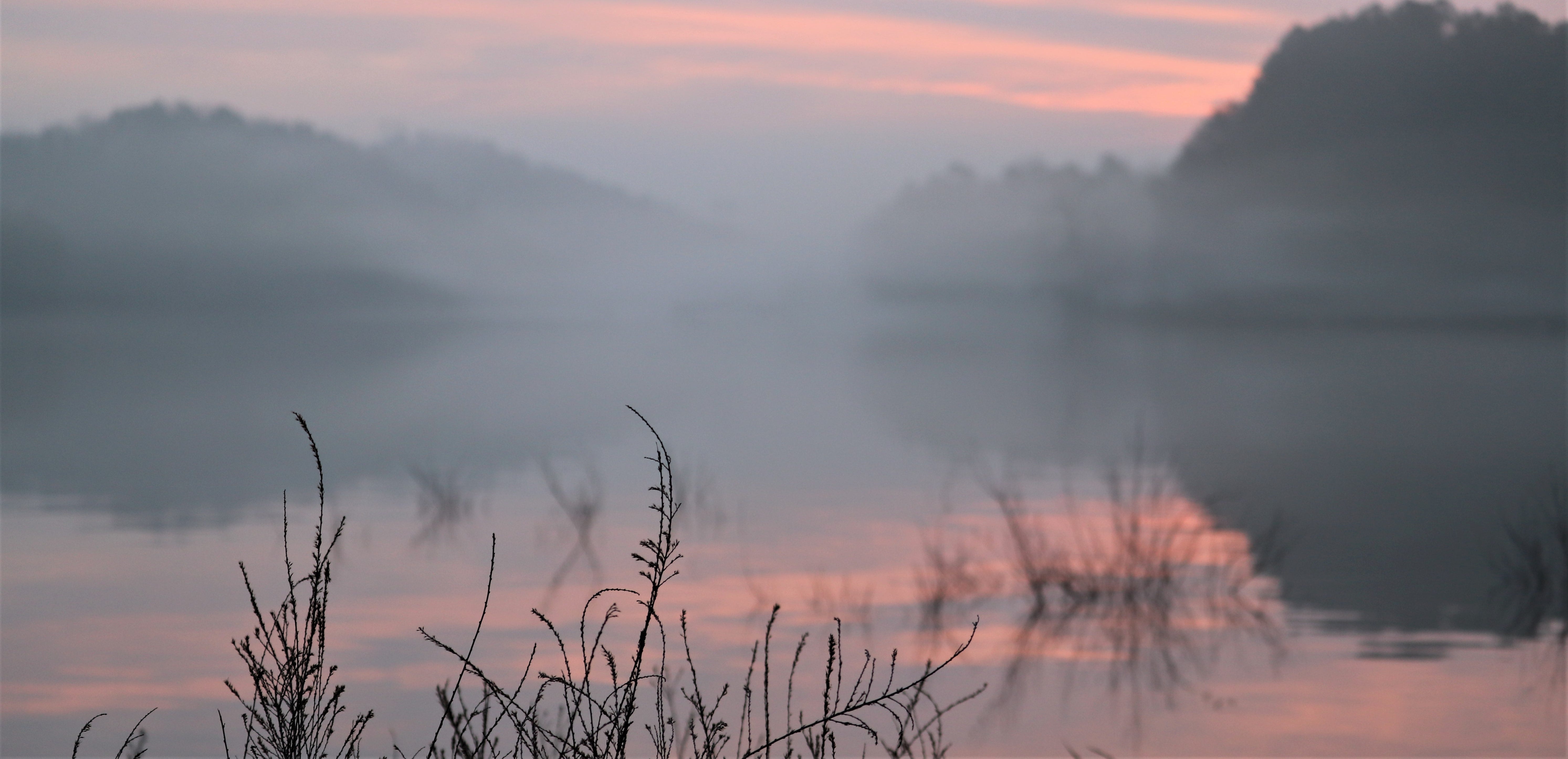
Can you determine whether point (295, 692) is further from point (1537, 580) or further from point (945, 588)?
point (1537, 580)

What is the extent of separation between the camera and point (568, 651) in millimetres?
11859

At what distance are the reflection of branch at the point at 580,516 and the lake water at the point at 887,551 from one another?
0.09 meters

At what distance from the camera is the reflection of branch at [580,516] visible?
17188mm

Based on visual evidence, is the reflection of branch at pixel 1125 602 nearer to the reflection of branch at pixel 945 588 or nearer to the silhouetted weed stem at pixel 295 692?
the reflection of branch at pixel 945 588

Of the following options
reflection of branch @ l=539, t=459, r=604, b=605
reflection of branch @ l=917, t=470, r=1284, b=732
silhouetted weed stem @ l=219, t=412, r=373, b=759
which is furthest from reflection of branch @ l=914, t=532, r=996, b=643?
silhouetted weed stem @ l=219, t=412, r=373, b=759

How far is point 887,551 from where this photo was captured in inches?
729

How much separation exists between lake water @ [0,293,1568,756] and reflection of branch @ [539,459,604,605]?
91 millimetres

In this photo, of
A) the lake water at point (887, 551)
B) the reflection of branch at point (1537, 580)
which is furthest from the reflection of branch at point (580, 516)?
the reflection of branch at point (1537, 580)

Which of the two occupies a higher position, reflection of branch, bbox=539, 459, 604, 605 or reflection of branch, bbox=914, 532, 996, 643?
reflection of branch, bbox=539, 459, 604, 605

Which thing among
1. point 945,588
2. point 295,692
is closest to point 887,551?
point 945,588

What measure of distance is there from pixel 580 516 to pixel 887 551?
4102 millimetres

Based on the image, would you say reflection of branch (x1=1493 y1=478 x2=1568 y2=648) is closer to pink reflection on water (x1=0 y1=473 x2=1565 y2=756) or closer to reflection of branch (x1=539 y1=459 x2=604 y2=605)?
pink reflection on water (x1=0 y1=473 x2=1565 y2=756)

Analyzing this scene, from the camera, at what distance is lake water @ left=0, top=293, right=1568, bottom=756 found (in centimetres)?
1191

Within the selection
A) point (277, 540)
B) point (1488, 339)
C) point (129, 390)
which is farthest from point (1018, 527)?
point (1488, 339)
